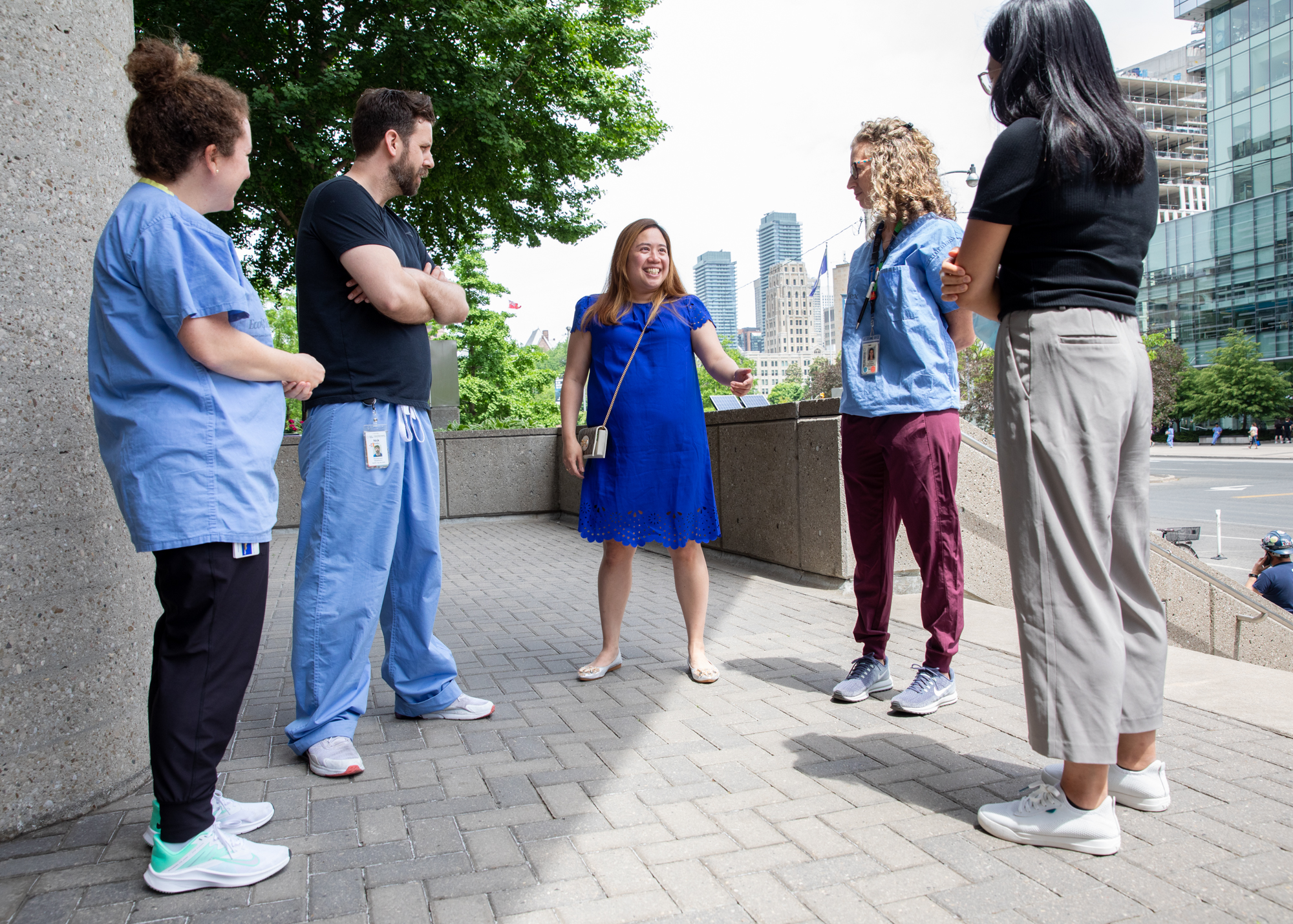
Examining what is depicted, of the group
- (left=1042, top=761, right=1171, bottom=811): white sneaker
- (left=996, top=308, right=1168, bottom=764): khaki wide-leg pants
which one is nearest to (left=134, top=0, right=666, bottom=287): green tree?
(left=996, top=308, right=1168, bottom=764): khaki wide-leg pants

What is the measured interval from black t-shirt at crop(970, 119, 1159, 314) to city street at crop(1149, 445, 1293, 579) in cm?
1568

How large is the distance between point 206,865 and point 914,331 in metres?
2.78

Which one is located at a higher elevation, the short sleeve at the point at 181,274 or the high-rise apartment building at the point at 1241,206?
the high-rise apartment building at the point at 1241,206

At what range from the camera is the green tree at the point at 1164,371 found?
5344 cm

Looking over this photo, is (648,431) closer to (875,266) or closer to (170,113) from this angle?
(875,266)

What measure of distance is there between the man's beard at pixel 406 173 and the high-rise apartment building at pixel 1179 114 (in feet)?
433

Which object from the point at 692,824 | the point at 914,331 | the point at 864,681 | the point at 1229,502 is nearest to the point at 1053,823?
the point at 692,824

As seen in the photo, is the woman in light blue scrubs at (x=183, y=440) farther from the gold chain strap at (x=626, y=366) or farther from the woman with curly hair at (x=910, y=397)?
the woman with curly hair at (x=910, y=397)

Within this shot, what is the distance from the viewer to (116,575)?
271 centimetres

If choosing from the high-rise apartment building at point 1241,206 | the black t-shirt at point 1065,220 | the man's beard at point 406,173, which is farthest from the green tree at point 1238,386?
the man's beard at point 406,173

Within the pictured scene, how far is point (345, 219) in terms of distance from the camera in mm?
2959

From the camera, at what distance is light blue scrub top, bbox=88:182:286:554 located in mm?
2164

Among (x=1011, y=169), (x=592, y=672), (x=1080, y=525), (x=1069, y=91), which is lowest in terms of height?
(x=592, y=672)

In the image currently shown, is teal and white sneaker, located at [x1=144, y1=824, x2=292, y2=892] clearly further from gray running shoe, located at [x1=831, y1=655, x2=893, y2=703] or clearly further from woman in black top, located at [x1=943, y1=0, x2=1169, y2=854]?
gray running shoe, located at [x1=831, y1=655, x2=893, y2=703]
